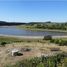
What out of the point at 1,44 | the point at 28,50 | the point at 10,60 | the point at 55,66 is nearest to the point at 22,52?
the point at 28,50

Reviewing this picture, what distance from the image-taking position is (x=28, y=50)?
29062mm

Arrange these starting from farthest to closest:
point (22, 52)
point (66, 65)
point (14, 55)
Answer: point (22, 52)
point (14, 55)
point (66, 65)

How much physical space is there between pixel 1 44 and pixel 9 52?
855 centimetres

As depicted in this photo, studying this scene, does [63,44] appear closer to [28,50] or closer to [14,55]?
[28,50]

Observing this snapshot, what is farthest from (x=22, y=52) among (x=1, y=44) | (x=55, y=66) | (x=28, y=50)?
(x=55, y=66)

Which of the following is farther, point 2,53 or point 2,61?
point 2,53

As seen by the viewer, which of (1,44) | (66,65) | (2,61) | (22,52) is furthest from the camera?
(1,44)

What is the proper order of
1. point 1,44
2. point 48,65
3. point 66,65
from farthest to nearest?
point 1,44, point 48,65, point 66,65

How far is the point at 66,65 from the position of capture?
15.6 meters

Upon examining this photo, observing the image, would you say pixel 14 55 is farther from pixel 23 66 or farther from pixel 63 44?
pixel 63 44

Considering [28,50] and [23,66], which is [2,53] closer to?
[28,50]

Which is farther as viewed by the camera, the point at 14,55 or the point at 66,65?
the point at 14,55

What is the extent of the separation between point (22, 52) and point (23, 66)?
31.6 ft

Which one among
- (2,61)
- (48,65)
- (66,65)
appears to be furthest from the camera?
(2,61)
